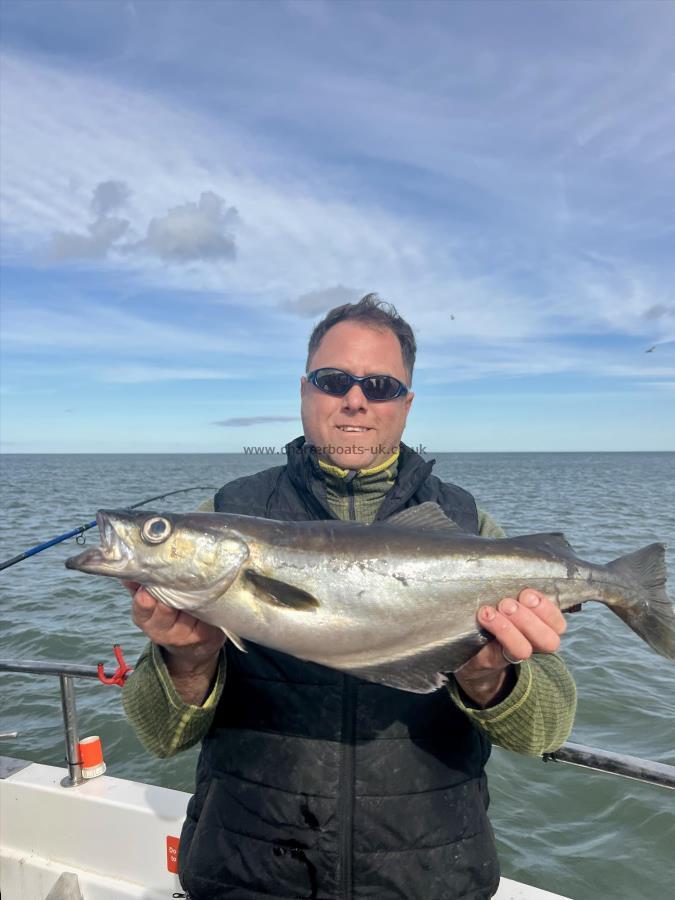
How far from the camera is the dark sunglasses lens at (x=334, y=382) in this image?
13.9ft

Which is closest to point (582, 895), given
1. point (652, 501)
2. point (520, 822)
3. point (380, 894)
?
point (520, 822)

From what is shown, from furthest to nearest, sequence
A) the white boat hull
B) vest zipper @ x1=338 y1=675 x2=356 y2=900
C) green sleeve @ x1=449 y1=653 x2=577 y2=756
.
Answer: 1. the white boat hull
2. green sleeve @ x1=449 y1=653 x2=577 y2=756
3. vest zipper @ x1=338 y1=675 x2=356 y2=900

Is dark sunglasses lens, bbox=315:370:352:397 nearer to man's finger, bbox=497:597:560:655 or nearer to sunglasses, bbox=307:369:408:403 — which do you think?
sunglasses, bbox=307:369:408:403

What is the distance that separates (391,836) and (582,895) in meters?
5.56

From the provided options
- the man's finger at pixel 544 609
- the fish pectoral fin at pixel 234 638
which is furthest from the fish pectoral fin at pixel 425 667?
the fish pectoral fin at pixel 234 638

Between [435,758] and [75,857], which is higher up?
[435,758]

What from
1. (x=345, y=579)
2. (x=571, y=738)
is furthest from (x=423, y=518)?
(x=571, y=738)

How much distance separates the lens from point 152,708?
338cm

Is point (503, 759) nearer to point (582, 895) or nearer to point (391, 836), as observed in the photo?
point (582, 895)

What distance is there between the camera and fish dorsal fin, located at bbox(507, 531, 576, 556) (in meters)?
3.62

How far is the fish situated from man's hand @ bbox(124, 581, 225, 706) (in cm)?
6

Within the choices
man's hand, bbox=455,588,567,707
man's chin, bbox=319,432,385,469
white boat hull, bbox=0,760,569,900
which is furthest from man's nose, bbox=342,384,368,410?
white boat hull, bbox=0,760,569,900

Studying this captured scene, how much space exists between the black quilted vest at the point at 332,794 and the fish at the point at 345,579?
31 centimetres

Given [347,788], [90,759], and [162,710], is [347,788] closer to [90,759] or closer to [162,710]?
[162,710]
